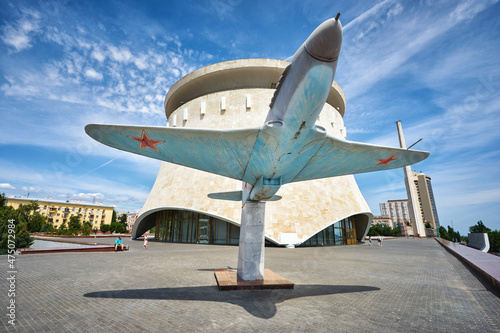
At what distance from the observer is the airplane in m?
3.90

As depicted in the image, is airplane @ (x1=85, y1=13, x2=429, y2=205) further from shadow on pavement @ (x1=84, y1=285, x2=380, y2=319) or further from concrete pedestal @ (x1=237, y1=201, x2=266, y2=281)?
shadow on pavement @ (x1=84, y1=285, x2=380, y2=319)

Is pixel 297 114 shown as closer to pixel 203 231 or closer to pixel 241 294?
pixel 241 294

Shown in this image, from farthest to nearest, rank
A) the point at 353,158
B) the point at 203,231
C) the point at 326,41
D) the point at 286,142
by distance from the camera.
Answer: the point at 203,231 → the point at 353,158 → the point at 286,142 → the point at 326,41

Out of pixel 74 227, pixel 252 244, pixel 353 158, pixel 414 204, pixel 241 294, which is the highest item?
pixel 414 204

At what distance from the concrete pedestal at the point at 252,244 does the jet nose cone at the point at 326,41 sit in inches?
240

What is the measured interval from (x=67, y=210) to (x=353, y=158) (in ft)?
327

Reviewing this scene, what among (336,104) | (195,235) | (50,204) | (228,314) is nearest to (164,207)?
(195,235)

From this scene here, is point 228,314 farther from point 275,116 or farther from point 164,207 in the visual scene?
point 164,207

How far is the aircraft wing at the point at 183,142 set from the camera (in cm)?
510

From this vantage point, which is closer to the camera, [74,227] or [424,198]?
[74,227]

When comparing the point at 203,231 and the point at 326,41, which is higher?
the point at 326,41

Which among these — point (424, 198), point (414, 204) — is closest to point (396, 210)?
point (424, 198)

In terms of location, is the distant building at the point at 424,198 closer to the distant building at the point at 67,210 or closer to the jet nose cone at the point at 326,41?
the jet nose cone at the point at 326,41

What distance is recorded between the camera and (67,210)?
3115 inches
